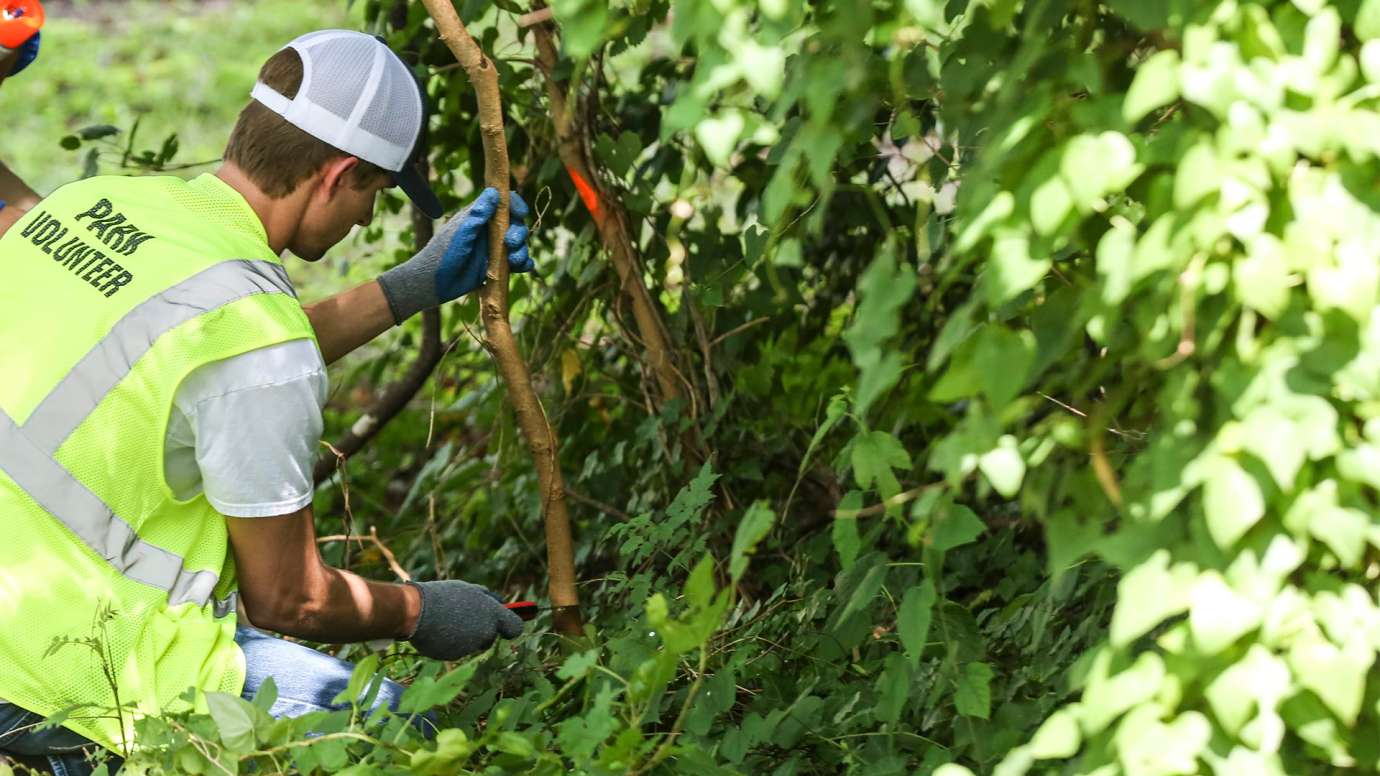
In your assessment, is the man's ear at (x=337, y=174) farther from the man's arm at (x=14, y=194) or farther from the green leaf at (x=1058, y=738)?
the green leaf at (x=1058, y=738)

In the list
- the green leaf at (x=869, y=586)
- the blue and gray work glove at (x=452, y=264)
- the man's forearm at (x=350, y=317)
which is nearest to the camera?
the green leaf at (x=869, y=586)

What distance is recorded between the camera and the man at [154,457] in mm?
1928

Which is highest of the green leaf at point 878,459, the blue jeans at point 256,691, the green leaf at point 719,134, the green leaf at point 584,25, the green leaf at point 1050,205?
the green leaf at point 584,25

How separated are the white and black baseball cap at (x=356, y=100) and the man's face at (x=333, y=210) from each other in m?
0.05

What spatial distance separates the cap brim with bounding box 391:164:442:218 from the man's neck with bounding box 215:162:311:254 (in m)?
0.16

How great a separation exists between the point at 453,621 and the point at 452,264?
576mm

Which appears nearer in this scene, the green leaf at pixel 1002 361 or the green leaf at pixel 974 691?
the green leaf at pixel 1002 361

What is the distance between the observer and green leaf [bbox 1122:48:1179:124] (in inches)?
46.3

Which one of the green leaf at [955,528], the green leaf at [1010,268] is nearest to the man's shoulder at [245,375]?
the green leaf at [955,528]

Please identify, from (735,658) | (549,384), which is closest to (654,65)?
(549,384)

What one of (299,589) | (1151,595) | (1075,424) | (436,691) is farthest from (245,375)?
(1151,595)

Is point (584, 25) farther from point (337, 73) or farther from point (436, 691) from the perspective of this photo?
point (337, 73)

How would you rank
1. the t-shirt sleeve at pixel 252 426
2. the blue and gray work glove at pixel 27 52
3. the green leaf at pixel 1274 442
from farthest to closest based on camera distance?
the blue and gray work glove at pixel 27 52 < the t-shirt sleeve at pixel 252 426 < the green leaf at pixel 1274 442

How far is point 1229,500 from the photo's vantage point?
1164 mm
